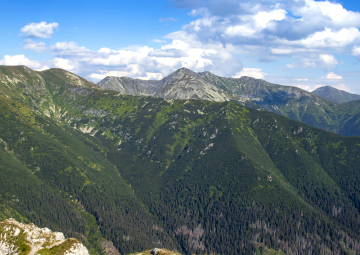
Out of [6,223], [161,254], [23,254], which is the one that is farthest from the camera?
[161,254]

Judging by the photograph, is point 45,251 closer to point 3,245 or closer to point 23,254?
point 23,254

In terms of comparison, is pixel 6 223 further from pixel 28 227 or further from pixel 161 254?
pixel 161 254

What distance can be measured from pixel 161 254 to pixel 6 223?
83053mm

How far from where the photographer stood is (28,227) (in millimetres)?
138625

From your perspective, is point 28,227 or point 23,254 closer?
point 23,254

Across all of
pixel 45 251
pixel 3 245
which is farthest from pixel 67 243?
pixel 3 245

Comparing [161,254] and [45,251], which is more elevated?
[45,251]

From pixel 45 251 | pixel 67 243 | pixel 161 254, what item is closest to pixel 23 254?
pixel 45 251

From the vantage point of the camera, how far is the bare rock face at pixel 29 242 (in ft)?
414

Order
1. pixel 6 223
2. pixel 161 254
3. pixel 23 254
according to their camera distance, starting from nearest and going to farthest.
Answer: pixel 23 254
pixel 6 223
pixel 161 254

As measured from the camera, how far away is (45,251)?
125000 mm

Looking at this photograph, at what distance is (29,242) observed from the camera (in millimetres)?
130500

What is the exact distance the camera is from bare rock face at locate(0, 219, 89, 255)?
4970 inches

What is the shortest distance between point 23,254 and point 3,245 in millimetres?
10624
